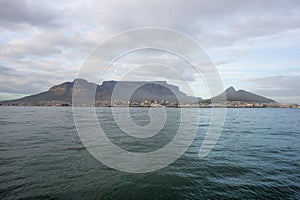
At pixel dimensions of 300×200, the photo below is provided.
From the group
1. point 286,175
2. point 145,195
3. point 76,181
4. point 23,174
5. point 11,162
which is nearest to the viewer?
point 145,195

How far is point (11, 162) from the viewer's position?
14891 millimetres

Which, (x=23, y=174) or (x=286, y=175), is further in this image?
(x=286, y=175)

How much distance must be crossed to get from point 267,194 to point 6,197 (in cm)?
1322

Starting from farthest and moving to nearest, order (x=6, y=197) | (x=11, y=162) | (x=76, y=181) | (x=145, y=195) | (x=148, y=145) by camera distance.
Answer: (x=148, y=145) → (x=11, y=162) → (x=76, y=181) → (x=145, y=195) → (x=6, y=197)

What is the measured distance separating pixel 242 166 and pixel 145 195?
876 centimetres

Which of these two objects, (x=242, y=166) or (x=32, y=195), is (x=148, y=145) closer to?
(x=242, y=166)

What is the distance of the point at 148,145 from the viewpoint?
2214 centimetres

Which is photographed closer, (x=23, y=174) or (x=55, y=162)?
(x=23, y=174)

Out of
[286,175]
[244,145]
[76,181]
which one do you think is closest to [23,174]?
[76,181]

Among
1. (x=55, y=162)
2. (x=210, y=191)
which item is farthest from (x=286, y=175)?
(x=55, y=162)

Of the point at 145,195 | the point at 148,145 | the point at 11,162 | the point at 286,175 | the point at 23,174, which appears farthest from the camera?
the point at 148,145

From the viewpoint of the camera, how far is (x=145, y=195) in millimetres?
10336

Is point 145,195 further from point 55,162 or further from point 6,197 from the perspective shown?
point 55,162

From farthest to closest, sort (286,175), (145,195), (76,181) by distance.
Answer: (286,175), (76,181), (145,195)
